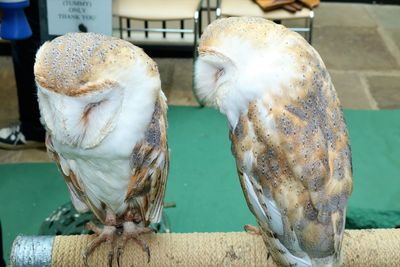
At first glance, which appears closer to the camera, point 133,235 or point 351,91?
point 133,235

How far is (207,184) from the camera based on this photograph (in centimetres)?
288

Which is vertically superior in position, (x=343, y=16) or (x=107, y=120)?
(x=107, y=120)

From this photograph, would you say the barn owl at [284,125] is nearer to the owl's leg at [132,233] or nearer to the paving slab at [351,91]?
the owl's leg at [132,233]

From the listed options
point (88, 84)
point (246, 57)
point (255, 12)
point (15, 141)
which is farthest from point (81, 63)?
point (255, 12)

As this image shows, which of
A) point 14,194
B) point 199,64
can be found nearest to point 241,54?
point 199,64

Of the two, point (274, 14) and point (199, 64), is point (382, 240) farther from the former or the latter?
point (274, 14)

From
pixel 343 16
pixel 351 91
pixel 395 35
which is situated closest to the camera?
pixel 351 91

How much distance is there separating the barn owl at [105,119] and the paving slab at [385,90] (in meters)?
2.68

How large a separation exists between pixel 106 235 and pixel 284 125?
554 mm

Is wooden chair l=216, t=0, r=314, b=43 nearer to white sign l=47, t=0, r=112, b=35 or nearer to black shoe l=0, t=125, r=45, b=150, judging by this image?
black shoe l=0, t=125, r=45, b=150

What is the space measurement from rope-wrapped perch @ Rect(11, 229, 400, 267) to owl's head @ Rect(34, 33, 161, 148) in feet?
1.06

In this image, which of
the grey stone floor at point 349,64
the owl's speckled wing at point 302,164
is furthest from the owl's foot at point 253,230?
the grey stone floor at point 349,64

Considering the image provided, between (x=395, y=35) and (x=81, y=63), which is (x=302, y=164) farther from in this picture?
(x=395, y=35)

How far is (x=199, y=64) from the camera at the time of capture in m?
→ 1.16
